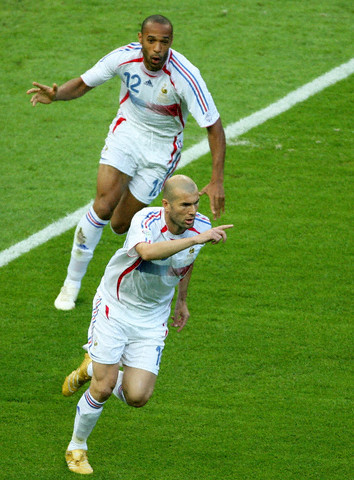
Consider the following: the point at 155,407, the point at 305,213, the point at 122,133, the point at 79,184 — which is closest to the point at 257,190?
the point at 305,213

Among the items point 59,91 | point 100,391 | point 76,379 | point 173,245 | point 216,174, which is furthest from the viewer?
point 59,91

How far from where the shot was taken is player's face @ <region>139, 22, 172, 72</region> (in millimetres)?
7066

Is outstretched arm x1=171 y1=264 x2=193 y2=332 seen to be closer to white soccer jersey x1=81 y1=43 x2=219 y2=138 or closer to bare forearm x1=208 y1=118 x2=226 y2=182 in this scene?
bare forearm x1=208 y1=118 x2=226 y2=182

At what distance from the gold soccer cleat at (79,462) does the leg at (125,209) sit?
242cm

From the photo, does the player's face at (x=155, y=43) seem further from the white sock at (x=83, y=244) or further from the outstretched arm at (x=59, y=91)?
the white sock at (x=83, y=244)

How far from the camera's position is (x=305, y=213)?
31.0 ft

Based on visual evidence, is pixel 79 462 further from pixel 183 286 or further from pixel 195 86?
pixel 195 86

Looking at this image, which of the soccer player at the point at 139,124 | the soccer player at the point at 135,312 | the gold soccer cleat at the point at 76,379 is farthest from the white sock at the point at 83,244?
the soccer player at the point at 135,312

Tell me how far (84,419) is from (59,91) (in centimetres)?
285

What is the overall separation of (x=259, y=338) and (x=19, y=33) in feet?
24.2

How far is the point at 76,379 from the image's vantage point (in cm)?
652

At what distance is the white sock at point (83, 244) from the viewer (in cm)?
778

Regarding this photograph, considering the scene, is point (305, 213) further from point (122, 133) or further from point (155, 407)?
point (155, 407)

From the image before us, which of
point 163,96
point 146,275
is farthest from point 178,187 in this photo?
point 163,96
